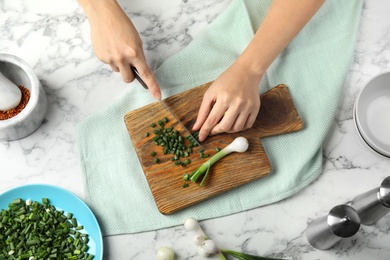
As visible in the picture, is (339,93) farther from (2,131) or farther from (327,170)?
(2,131)

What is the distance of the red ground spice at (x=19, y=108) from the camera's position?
1548mm

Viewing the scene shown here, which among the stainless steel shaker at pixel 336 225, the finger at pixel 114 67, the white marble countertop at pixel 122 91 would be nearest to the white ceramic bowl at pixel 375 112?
the white marble countertop at pixel 122 91

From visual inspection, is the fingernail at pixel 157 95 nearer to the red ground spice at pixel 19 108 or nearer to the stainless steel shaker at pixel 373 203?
the red ground spice at pixel 19 108

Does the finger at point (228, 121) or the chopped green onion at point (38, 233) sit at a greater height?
the finger at point (228, 121)

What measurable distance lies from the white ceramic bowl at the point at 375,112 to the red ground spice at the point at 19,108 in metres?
0.87

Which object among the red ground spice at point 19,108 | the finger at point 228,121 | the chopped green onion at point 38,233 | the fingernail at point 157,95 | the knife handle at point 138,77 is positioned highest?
the knife handle at point 138,77

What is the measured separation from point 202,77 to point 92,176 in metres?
0.40

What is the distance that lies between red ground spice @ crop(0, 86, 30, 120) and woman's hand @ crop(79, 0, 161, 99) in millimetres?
225

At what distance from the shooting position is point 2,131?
60.0 inches

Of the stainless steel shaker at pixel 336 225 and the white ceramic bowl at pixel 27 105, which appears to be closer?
the stainless steel shaker at pixel 336 225

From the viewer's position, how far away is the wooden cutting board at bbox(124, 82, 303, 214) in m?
1.54

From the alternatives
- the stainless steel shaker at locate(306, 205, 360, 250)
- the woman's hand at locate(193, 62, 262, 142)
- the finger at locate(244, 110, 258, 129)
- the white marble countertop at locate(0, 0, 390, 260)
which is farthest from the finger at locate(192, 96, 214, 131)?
the stainless steel shaker at locate(306, 205, 360, 250)

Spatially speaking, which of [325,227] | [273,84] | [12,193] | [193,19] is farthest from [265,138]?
[12,193]

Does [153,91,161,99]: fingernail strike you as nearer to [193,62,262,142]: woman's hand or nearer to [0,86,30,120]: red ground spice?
[193,62,262,142]: woman's hand
